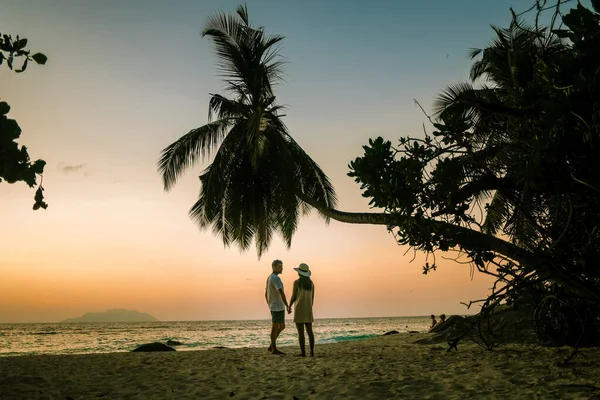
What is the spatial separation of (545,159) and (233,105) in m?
10.6

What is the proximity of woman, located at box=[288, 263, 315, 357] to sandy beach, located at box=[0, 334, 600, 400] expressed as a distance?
634 mm

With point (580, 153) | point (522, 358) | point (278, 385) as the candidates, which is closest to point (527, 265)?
point (580, 153)

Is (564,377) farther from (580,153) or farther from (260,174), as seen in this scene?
(260,174)

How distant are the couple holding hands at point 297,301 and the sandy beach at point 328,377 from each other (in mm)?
697

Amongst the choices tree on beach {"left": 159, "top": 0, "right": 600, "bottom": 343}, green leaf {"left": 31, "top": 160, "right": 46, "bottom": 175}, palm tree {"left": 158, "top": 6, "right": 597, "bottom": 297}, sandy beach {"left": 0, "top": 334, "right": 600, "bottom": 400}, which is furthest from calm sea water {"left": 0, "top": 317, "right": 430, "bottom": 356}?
green leaf {"left": 31, "top": 160, "right": 46, "bottom": 175}

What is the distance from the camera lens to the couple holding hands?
27.5 ft

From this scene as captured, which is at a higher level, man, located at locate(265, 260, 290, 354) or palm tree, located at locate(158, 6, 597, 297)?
palm tree, located at locate(158, 6, 597, 297)

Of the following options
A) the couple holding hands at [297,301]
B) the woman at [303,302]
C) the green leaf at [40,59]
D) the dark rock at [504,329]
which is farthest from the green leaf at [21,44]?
the dark rock at [504,329]

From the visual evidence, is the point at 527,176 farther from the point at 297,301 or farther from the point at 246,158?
the point at 246,158

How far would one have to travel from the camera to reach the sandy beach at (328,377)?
474 cm

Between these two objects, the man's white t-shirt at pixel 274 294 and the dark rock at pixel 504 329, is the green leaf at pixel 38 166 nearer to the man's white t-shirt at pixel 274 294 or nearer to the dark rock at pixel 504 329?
the man's white t-shirt at pixel 274 294

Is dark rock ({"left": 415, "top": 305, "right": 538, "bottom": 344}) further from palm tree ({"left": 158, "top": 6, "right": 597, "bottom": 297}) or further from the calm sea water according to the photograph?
the calm sea water

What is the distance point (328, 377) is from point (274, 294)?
3.37 meters

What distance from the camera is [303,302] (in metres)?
8.41
